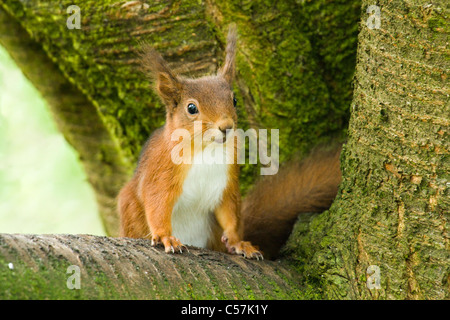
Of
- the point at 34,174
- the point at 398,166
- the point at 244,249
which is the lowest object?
the point at 244,249

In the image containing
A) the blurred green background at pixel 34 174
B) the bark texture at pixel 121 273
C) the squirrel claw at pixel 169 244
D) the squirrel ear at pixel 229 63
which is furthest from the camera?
the blurred green background at pixel 34 174

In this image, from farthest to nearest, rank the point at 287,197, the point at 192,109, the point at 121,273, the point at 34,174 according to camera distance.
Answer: the point at 34,174 < the point at 287,197 < the point at 192,109 < the point at 121,273

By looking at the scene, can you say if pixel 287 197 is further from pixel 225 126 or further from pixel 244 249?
pixel 225 126

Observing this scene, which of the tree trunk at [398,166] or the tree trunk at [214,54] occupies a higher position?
the tree trunk at [214,54]

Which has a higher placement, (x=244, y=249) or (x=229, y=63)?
(x=229, y=63)

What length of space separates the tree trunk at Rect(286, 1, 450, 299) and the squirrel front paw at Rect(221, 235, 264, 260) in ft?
0.94

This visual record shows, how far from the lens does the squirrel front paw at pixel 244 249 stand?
1693mm

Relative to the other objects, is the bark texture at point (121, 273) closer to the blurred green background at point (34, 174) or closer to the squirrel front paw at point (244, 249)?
the squirrel front paw at point (244, 249)

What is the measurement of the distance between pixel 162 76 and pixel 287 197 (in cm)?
62

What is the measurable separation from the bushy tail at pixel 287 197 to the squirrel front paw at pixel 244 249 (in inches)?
7.8

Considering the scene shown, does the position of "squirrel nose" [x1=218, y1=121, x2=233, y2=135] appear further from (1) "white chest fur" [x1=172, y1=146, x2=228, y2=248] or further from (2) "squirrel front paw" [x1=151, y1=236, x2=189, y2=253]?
(2) "squirrel front paw" [x1=151, y1=236, x2=189, y2=253]

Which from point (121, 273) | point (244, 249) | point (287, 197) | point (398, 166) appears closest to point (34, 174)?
point (287, 197)

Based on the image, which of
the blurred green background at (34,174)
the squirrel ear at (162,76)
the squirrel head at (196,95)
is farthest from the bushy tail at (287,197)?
the blurred green background at (34,174)

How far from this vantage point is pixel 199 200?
1.80 m
